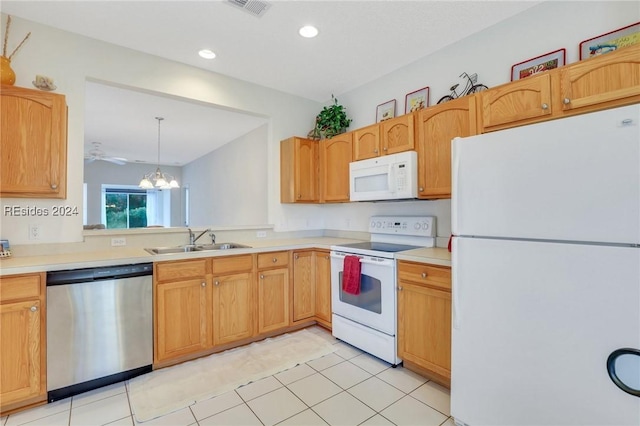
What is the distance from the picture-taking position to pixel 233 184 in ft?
19.2

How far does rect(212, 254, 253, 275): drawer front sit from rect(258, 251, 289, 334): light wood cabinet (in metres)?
0.12

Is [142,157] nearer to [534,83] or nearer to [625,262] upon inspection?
[534,83]

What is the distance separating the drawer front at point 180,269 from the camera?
233 centimetres

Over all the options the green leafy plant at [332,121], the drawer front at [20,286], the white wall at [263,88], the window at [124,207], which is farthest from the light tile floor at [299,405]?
the window at [124,207]

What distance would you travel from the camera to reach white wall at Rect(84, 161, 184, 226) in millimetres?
7762

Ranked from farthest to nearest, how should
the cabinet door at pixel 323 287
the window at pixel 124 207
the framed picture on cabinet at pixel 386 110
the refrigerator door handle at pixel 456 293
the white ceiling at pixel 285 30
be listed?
1. the window at pixel 124 207
2. the framed picture on cabinet at pixel 386 110
3. the cabinet door at pixel 323 287
4. the white ceiling at pixel 285 30
5. the refrigerator door handle at pixel 456 293

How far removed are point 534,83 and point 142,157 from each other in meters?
8.27

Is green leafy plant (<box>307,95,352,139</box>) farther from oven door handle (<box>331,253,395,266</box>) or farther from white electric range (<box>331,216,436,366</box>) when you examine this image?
oven door handle (<box>331,253,395,266</box>)

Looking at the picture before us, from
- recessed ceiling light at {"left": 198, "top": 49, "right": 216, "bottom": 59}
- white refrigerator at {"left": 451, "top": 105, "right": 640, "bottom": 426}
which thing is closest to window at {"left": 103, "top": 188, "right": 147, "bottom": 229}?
recessed ceiling light at {"left": 198, "top": 49, "right": 216, "bottom": 59}

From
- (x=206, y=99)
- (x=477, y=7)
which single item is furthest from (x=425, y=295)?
(x=206, y=99)

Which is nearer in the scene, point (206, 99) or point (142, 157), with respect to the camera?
point (206, 99)

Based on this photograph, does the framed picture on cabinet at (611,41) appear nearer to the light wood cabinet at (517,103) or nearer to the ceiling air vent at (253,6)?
the light wood cabinet at (517,103)

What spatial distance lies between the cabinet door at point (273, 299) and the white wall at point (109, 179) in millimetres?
7040

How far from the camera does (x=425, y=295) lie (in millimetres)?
2178
